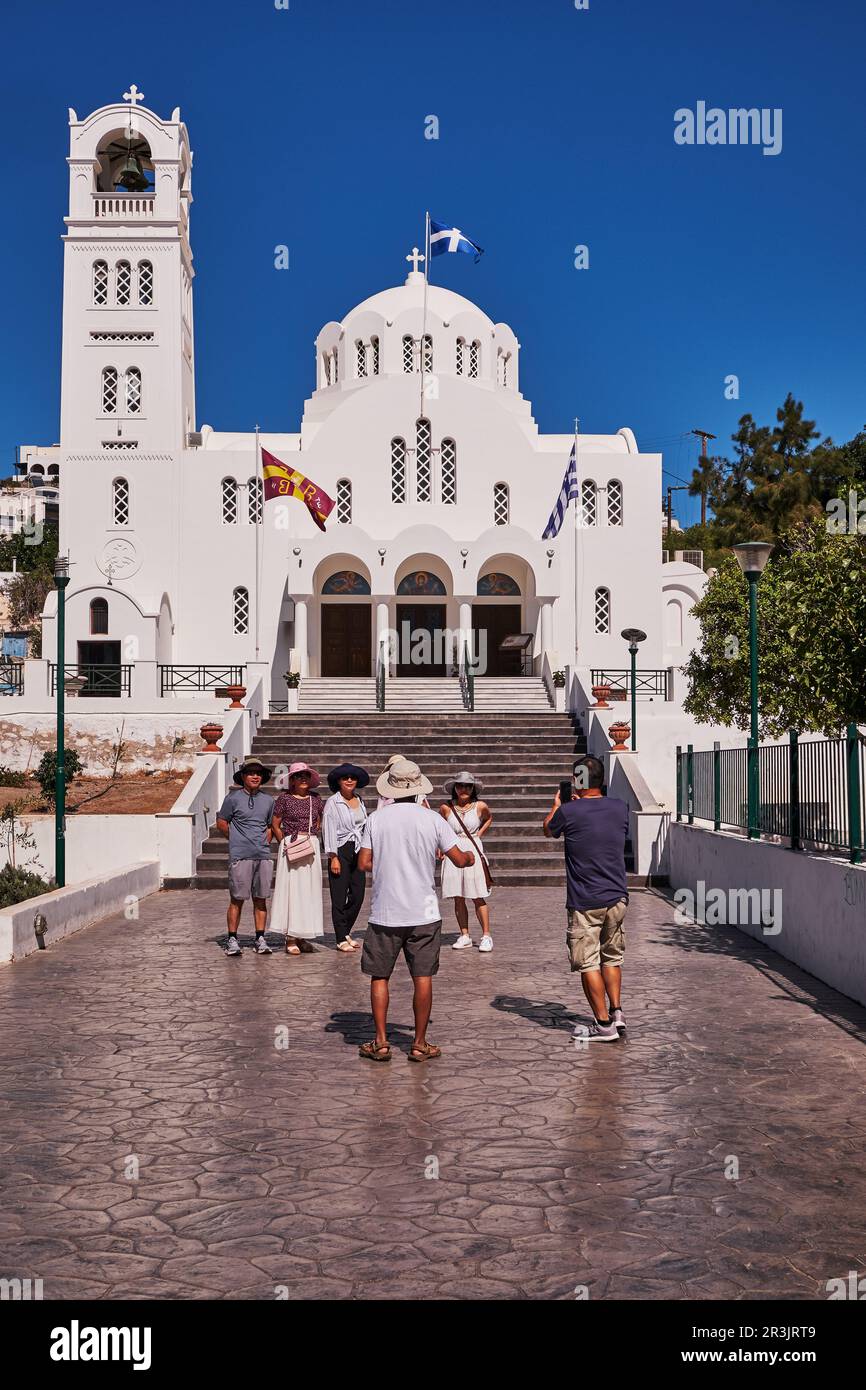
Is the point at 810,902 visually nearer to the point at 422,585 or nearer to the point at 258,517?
the point at 422,585

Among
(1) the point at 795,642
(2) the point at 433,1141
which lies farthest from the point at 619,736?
(2) the point at 433,1141

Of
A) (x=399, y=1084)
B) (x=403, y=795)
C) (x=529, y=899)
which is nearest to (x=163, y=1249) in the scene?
(x=399, y=1084)

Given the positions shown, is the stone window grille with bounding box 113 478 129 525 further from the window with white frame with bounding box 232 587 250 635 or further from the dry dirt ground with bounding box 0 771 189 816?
the dry dirt ground with bounding box 0 771 189 816

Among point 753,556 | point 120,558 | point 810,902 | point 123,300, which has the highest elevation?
point 123,300

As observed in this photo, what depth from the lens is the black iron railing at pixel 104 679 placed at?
99.5 feet

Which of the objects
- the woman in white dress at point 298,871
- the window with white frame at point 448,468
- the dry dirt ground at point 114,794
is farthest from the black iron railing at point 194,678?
the woman in white dress at point 298,871

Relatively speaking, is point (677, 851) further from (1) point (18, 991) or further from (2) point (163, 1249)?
(2) point (163, 1249)

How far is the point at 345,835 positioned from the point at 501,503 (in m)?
25.9

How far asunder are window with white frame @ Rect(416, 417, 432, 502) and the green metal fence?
21.8m

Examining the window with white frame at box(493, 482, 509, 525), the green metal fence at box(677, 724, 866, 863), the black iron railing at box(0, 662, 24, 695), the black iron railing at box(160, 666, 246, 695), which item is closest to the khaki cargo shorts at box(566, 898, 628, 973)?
the green metal fence at box(677, 724, 866, 863)

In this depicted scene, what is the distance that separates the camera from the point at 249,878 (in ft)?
37.9

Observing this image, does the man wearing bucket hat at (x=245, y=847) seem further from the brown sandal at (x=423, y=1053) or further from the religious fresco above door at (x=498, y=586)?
the religious fresco above door at (x=498, y=586)

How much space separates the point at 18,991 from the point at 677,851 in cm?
984

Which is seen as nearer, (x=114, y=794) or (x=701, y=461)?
(x=114, y=794)
